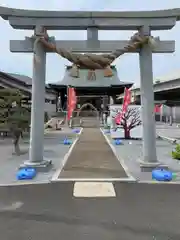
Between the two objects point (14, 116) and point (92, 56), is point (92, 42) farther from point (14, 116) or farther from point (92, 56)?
point (14, 116)

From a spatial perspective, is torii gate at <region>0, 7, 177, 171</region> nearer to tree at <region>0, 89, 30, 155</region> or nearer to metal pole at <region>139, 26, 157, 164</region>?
metal pole at <region>139, 26, 157, 164</region>

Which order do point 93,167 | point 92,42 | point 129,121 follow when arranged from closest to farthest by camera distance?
point 92,42
point 93,167
point 129,121

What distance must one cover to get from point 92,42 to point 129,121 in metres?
14.2

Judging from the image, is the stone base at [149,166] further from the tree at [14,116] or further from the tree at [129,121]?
the tree at [129,121]

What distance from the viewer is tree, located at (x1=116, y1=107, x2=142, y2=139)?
22.3 m

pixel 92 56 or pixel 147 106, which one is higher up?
pixel 92 56

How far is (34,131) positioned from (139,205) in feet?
15.4

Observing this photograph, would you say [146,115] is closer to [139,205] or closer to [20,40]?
[139,205]

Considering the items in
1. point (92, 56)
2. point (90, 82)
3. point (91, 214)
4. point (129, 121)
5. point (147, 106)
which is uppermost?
point (90, 82)

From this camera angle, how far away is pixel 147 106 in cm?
945

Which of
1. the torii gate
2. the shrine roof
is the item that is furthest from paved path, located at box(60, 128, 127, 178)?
the shrine roof

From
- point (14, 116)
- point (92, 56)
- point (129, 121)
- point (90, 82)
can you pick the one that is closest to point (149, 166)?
point (92, 56)

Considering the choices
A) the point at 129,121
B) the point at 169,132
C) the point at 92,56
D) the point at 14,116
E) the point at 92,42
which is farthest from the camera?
the point at 169,132

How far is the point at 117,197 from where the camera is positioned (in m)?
6.46
